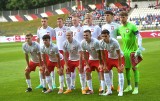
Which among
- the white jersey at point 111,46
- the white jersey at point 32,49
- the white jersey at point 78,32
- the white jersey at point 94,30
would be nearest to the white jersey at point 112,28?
the white jersey at point 94,30

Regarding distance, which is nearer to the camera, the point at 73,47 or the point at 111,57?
the point at 111,57

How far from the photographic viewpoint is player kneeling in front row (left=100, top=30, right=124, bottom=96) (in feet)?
36.6

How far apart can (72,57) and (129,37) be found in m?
2.08

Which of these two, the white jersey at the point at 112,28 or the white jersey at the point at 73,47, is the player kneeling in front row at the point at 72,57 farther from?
the white jersey at the point at 112,28

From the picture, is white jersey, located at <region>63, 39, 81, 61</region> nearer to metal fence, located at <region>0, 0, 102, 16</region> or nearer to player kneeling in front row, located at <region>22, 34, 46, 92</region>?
player kneeling in front row, located at <region>22, 34, 46, 92</region>

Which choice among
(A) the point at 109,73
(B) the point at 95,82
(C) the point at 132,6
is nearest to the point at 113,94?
(A) the point at 109,73

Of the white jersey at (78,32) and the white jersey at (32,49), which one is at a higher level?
the white jersey at (78,32)

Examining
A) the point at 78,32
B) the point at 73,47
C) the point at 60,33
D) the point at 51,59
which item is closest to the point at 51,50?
the point at 51,59

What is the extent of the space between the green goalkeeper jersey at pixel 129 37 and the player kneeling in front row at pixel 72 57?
1.50 meters

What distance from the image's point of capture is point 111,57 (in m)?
11.7

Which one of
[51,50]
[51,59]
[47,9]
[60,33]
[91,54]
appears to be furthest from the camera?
[47,9]

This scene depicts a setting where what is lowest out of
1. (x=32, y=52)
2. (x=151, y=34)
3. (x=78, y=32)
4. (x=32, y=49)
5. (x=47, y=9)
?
(x=151, y=34)

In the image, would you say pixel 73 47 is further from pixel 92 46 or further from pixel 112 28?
pixel 112 28

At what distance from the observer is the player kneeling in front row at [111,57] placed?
11156mm
